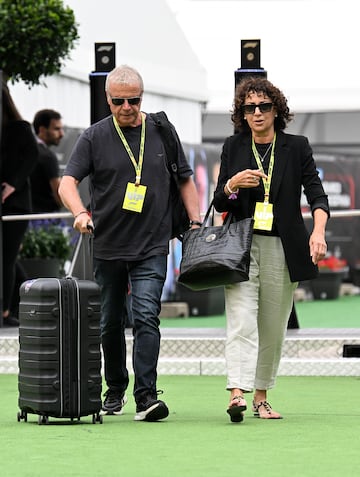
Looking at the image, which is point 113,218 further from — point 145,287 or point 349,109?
point 349,109

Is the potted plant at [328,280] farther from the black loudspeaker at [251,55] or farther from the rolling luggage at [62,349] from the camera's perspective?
the rolling luggage at [62,349]

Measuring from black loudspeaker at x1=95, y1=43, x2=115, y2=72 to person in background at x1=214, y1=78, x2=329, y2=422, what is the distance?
371 centimetres

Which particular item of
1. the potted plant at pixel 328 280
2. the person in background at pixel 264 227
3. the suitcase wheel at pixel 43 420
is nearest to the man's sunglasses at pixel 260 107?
the person in background at pixel 264 227

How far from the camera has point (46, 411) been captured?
6973 millimetres

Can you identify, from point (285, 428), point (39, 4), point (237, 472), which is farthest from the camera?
point (39, 4)

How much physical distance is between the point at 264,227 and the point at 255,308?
0.38 metres

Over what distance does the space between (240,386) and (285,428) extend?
337 mm

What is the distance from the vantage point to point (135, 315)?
7.31m

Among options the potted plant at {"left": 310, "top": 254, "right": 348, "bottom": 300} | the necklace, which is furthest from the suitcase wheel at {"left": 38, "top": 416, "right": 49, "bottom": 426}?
the potted plant at {"left": 310, "top": 254, "right": 348, "bottom": 300}

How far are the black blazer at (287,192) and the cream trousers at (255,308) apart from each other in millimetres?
75

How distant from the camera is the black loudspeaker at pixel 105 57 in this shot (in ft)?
35.9

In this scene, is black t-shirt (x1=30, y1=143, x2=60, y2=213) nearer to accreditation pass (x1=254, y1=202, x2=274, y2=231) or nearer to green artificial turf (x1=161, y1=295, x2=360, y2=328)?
green artificial turf (x1=161, y1=295, x2=360, y2=328)

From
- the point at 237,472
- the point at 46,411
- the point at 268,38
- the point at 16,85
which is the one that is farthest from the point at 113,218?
the point at 268,38

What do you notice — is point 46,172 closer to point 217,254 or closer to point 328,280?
point 217,254
